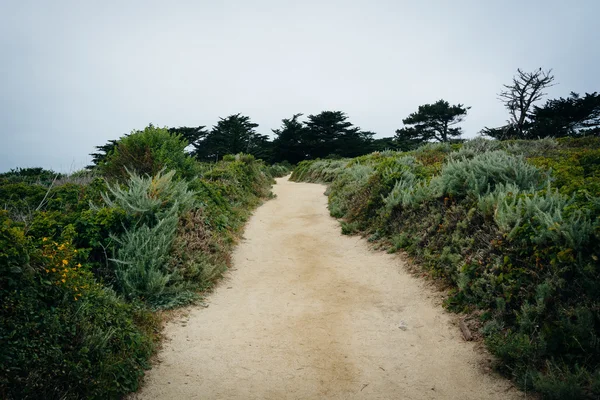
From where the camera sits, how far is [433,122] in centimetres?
4128

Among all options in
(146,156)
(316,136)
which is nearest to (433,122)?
(316,136)

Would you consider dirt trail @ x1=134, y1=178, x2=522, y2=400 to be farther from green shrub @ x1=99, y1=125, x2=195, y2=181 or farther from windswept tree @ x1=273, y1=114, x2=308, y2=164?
windswept tree @ x1=273, y1=114, x2=308, y2=164

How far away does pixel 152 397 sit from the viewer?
3244 mm

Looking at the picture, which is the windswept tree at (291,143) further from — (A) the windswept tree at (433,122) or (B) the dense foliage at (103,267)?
(B) the dense foliage at (103,267)

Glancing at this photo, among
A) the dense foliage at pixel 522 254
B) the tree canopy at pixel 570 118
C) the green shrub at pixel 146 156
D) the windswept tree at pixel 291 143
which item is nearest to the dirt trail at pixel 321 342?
the dense foliage at pixel 522 254

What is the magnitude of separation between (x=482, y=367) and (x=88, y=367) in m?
3.97

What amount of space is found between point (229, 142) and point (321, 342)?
35795 millimetres

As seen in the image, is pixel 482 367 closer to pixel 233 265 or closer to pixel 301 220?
pixel 233 265

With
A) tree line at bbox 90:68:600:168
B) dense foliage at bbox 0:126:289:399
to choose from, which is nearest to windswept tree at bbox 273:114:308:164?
tree line at bbox 90:68:600:168

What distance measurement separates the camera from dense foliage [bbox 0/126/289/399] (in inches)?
109

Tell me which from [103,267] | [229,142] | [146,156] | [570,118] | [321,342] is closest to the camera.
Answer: [321,342]

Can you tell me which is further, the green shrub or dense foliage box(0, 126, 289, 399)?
the green shrub

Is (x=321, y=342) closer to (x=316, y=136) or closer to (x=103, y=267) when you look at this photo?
(x=103, y=267)

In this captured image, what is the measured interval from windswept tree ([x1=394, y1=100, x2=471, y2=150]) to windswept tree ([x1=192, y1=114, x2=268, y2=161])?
61.6 ft
